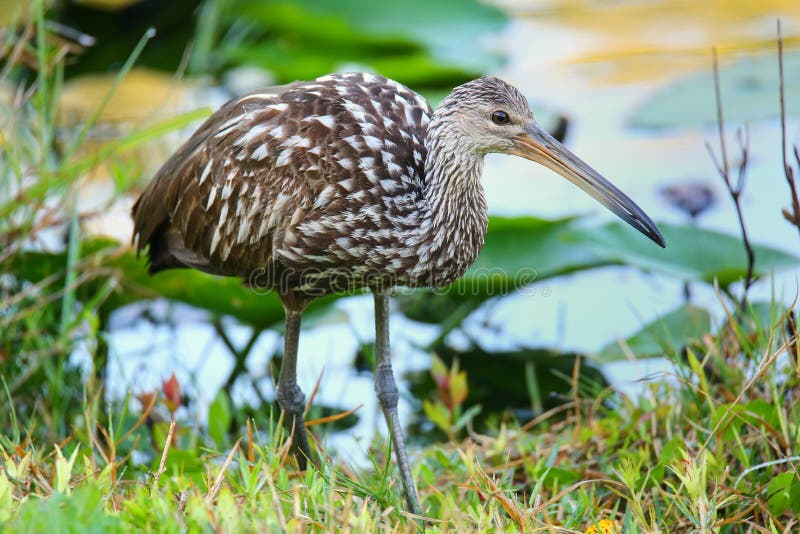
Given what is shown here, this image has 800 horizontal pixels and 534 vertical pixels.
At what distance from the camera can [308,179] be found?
3422 millimetres

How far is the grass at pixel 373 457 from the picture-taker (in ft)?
8.56

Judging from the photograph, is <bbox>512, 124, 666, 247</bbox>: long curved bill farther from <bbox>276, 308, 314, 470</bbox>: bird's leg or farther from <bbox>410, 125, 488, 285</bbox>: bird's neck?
<bbox>276, 308, 314, 470</bbox>: bird's leg

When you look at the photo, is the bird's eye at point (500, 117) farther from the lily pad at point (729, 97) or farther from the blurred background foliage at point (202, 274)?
the lily pad at point (729, 97)

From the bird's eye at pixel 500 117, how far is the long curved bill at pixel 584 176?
7cm

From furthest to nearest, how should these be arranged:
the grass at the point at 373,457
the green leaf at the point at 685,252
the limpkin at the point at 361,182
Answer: the green leaf at the point at 685,252 < the limpkin at the point at 361,182 < the grass at the point at 373,457

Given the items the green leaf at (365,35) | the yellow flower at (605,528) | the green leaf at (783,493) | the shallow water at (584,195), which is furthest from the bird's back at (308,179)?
the green leaf at (365,35)

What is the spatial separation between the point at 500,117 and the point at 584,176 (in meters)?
0.32

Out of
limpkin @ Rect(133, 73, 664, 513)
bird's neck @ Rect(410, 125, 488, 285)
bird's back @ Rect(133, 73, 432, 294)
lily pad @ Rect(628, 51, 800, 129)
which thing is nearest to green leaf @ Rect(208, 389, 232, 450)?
limpkin @ Rect(133, 73, 664, 513)

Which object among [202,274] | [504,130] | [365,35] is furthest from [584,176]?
[365,35]

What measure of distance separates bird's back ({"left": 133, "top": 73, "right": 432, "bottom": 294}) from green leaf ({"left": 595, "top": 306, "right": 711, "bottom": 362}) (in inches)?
46.9

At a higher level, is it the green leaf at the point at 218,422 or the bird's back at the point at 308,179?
the bird's back at the point at 308,179

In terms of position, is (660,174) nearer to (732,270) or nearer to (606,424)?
(732,270)

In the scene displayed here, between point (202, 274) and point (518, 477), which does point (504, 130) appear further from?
point (202, 274)

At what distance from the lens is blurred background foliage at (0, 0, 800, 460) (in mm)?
4242
